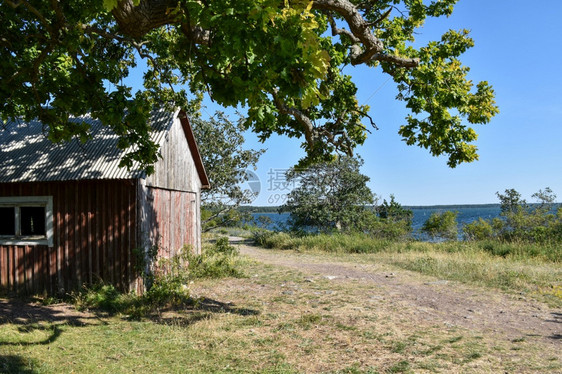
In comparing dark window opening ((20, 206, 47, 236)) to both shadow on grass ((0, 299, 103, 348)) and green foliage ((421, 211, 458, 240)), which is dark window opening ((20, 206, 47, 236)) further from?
green foliage ((421, 211, 458, 240))

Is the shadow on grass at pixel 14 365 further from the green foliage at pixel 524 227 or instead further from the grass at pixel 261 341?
the green foliage at pixel 524 227

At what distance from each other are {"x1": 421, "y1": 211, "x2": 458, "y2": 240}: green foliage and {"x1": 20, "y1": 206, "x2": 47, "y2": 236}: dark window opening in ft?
85.8

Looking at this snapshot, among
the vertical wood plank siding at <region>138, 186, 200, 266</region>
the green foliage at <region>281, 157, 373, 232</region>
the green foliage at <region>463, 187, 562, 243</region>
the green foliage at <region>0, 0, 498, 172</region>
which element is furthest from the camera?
the green foliage at <region>281, 157, 373, 232</region>

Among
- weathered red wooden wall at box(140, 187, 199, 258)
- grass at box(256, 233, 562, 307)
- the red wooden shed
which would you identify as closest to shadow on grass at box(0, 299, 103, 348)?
the red wooden shed

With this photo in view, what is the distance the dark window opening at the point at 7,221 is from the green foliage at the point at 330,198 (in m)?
20.1

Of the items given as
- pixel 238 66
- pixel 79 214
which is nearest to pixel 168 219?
pixel 79 214

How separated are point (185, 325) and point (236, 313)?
1.32 m

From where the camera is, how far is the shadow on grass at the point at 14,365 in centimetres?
611

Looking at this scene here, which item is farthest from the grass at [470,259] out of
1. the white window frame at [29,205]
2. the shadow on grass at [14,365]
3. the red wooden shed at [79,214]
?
the white window frame at [29,205]

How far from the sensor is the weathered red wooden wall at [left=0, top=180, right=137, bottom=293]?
11109 millimetres

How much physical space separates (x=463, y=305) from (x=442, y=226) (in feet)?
74.3

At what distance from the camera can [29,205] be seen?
474 inches

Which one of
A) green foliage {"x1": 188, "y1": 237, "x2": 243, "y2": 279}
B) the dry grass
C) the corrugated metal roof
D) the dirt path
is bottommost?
the dirt path

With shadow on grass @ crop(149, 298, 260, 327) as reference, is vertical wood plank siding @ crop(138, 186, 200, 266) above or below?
above
